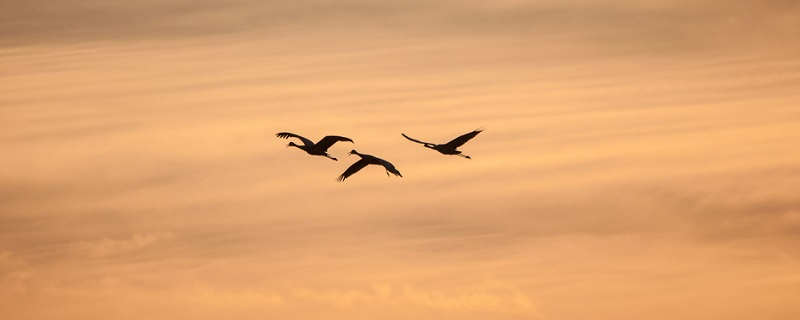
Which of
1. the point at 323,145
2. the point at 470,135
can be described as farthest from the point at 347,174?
the point at 470,135

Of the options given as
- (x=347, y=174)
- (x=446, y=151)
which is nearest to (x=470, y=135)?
(x=446, y=151)

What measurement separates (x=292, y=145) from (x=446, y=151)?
1352 cm

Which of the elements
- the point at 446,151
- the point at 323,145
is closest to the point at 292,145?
the point at 323,145

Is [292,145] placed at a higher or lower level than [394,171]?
higher

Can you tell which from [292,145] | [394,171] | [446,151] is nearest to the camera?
[394,171]

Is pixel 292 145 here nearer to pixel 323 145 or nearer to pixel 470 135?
pixel 323 145

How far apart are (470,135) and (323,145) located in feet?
40.7

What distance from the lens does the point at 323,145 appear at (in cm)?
10431

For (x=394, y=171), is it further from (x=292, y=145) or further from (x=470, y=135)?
(x=292, y=145)

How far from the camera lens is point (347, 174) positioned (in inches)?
4144

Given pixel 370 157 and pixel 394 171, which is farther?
pixel 370 157

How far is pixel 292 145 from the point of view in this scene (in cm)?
10881

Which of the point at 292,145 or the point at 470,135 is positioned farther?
the point at 292,145

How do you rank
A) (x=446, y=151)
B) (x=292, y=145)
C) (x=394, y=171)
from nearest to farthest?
1. (x=394, y=171)
2. (x=446, y=151)
3. (x=292, y=145)
